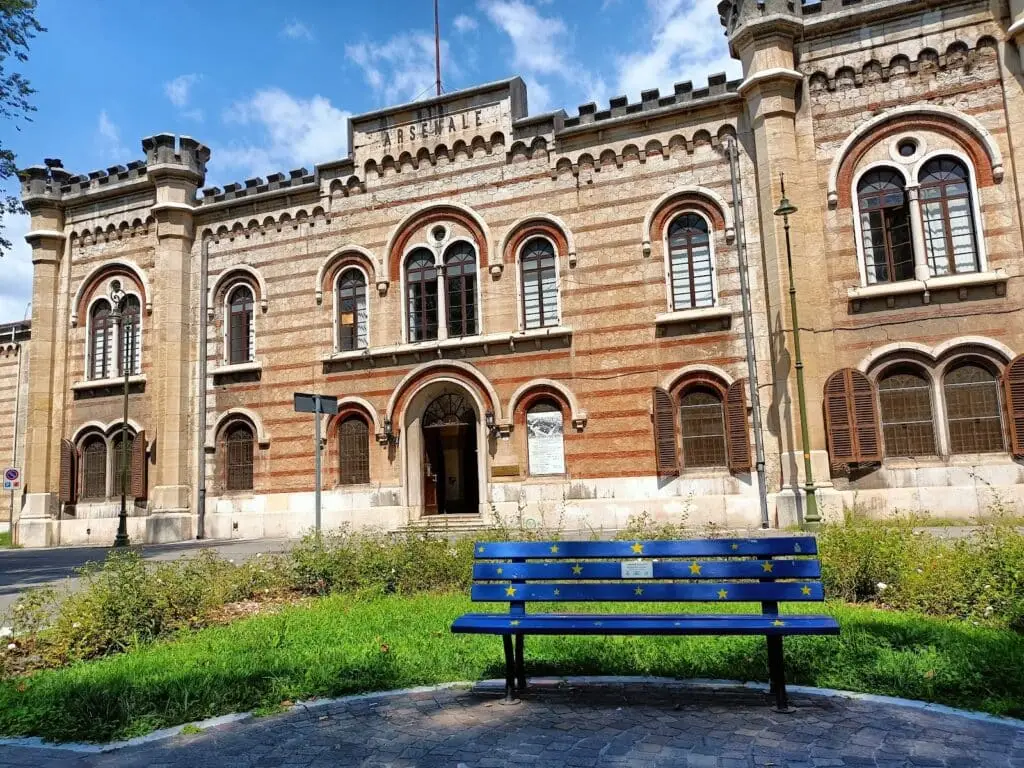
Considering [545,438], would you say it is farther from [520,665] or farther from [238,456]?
[520,665]

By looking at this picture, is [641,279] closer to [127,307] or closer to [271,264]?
[271,264]

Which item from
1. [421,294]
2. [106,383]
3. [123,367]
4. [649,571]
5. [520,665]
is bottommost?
[520,665]

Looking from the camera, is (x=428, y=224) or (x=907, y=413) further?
(x=428, y=224)

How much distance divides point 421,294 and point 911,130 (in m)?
12.0

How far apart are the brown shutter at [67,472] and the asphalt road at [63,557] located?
1.87 meters

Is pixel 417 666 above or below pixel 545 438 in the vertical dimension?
below

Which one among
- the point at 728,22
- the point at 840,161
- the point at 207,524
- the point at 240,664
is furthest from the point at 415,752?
the point at 207,524

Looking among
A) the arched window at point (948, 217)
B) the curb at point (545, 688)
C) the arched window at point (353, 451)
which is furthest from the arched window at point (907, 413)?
the arched window at point (353, 451)

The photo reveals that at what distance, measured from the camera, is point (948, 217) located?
50.7ft

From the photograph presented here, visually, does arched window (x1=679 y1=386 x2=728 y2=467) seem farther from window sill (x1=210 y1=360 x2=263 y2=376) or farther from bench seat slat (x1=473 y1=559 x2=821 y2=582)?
bench seat slat (x1=473 y1=559 x2=821 y2=582)

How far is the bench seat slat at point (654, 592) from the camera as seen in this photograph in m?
4.80

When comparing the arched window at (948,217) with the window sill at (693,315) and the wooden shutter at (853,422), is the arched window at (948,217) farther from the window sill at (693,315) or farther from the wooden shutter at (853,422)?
the window sill at (693,315)

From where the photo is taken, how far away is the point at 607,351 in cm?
1772

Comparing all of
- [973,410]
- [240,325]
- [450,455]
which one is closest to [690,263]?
[973,410]
